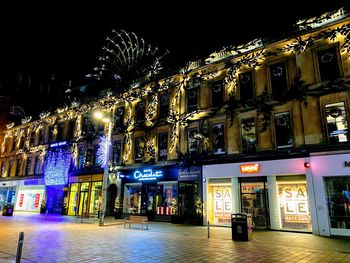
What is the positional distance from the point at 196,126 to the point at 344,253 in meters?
13.2

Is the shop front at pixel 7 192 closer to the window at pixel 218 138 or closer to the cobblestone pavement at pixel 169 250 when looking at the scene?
the cobblestone pavement at pixel 169 250

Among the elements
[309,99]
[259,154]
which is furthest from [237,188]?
[309,99]

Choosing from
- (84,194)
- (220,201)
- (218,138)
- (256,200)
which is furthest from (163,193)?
(84,194)

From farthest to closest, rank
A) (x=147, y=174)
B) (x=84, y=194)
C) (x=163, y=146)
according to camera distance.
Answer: (x=84, y=194) → (x=163, y=146) → (x=147, y=174)

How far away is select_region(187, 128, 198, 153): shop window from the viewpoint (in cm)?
2066

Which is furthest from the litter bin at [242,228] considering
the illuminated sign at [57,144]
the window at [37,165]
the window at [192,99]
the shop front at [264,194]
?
the window at [37,165]

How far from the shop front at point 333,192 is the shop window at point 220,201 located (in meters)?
5.77

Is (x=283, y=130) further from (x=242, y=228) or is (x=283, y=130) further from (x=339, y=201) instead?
(x=242, y=228)

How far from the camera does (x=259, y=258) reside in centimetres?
853

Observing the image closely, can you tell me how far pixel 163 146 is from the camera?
74.5ft

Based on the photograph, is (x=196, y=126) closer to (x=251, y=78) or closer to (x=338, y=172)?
(x=251, y=78)

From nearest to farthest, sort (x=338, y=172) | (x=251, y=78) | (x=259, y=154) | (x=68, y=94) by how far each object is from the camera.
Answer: (x=338, y=172) → (x=259, y=154) → (x=251, y=78) → (x=68, y=94)

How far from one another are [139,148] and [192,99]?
6894 mm

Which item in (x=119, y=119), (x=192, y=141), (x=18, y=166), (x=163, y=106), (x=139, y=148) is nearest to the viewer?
(x=192, y=141)
